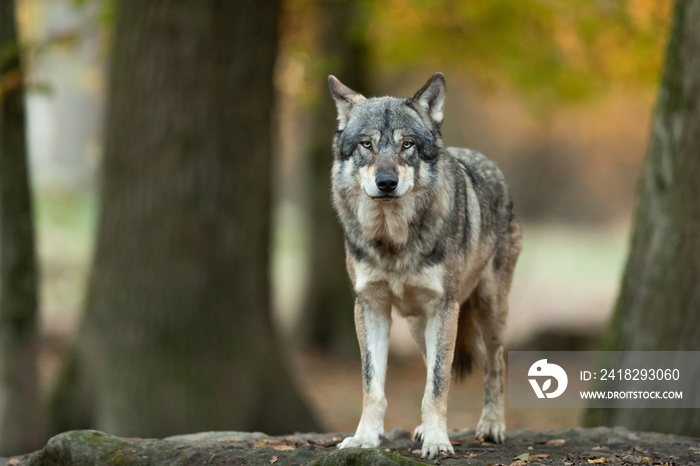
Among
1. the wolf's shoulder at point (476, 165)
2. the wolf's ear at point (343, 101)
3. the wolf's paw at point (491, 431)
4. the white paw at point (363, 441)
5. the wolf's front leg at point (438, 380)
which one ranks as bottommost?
the wolf's paw at point (491, 431)

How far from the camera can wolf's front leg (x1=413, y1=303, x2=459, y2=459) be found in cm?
454

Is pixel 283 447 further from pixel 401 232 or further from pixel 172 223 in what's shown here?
pixel 172 223

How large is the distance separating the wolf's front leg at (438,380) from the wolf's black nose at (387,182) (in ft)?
2.86

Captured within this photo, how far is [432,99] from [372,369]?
1.69m

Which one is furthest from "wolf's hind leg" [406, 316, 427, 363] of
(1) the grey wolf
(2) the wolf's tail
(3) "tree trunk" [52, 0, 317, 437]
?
(3) "tree trunk" [52, 0, 317, 437]

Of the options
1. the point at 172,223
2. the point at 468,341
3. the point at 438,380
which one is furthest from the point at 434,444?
the point at 172,223

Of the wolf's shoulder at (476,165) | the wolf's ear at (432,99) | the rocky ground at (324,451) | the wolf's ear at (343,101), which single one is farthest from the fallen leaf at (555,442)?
the wolf's ear at (343,101)

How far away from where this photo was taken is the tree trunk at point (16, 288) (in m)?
7.26

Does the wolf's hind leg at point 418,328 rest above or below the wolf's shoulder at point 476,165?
below

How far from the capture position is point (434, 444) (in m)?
4.52

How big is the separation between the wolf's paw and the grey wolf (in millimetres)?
580

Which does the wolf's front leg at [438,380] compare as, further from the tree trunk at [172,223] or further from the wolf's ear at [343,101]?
the tree trunk at [172,223]

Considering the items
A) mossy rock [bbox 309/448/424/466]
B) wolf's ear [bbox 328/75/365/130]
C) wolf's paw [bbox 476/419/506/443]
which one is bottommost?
wolf's paw [bbox 476/419/506/443]

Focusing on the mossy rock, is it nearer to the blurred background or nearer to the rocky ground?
the rocky ground
